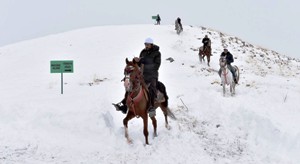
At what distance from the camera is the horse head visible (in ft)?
30.4

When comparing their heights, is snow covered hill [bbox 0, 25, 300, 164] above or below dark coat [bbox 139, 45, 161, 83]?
below

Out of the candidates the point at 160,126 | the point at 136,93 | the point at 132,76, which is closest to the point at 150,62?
the point at 136,93

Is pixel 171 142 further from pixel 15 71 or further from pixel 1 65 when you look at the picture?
pixel 1 65

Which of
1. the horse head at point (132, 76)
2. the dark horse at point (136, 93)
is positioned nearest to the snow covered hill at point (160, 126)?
the dark horse at point (136, 93)

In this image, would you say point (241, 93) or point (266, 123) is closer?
point (266, 123)

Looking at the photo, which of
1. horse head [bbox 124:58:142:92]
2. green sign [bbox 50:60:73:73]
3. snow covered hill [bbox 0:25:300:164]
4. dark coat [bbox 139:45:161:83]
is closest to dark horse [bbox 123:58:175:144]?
horse head [bbox 124:58:142:92]

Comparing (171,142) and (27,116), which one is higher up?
(27,116)

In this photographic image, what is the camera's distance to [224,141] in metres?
11.5


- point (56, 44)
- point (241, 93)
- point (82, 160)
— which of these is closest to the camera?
point (82, 160)

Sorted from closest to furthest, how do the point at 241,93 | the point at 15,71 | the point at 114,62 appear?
1. the point at 241,93
2. the point at 15,71
3. the point at 114,62

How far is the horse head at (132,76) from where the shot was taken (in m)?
9.27

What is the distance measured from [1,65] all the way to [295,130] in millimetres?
24327

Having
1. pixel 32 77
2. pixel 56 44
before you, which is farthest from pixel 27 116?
pixel 56 44

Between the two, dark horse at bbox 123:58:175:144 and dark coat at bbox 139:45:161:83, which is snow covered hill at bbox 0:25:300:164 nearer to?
dark horse at bbox 123:58:175:144
